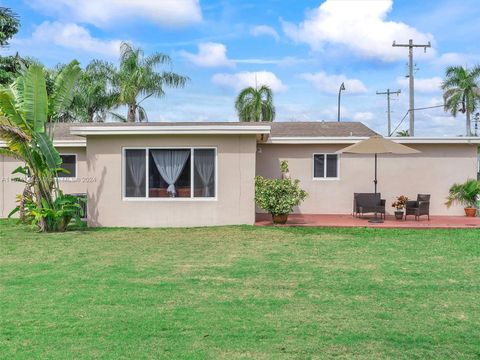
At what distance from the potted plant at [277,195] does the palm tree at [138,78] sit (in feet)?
55.9

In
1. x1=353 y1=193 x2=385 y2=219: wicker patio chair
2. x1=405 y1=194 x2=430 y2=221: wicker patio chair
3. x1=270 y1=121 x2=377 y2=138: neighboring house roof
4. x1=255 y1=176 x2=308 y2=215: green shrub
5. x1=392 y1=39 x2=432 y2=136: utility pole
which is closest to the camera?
x1=255 y1=176 x2=308 y2=215: green shrub

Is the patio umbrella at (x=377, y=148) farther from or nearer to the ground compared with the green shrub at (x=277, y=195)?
farther from the ground

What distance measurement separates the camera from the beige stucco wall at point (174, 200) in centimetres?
1366

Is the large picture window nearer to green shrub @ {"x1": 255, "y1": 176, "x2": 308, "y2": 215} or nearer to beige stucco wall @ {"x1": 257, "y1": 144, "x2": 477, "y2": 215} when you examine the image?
green shrub @ {"x1": 255, "y1": 176, "x2": 308, "y2": 215}

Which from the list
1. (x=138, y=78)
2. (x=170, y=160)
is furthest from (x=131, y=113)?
(x=170, y=160)

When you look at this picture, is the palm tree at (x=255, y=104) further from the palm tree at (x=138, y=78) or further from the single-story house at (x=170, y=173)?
the single-story house at (x=170, y=173)

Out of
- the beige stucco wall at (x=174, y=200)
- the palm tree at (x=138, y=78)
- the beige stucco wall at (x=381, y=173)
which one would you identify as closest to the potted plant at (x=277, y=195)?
the beige stucco wall at (x=174, y=200)

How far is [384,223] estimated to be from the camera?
45.7ft

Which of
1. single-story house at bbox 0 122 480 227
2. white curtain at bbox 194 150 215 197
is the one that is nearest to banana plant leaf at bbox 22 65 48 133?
single-story house at bbox 0 122 480 227

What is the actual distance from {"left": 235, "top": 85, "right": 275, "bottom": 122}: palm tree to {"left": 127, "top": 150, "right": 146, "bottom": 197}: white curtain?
19409 mm

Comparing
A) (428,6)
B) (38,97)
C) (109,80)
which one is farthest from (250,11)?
(109,80)

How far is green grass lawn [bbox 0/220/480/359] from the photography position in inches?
177

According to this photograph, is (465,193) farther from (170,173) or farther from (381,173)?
(170,173)

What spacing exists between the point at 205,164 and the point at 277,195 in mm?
2294
